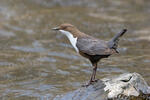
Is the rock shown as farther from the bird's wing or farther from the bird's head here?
the bird's head

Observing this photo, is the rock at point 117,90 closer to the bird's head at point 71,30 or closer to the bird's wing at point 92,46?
the bird's wing at point 92,46

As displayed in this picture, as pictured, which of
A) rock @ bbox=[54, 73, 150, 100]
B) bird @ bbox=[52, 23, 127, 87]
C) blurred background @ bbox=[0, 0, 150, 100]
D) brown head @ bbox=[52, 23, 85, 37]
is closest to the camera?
rock @ bbox=[54, 73, 150, 100]

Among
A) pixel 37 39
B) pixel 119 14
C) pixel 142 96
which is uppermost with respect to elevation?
pixel 119 14

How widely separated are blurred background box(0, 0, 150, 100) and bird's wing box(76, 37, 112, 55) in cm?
98

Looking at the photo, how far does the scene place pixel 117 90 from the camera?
5.05 metres

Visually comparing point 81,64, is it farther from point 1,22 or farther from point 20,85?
point 1,22

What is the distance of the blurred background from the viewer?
23.0 ft

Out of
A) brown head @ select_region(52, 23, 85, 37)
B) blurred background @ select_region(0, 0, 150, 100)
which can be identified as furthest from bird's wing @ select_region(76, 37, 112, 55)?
blurred background @ select_region(0, 0, 150, 100)

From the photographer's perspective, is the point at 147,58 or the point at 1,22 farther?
the point at 1,22

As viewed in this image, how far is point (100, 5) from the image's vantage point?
12688 millimetres

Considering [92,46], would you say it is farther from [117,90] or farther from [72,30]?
[117,90]

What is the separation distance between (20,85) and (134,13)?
629 centimetres

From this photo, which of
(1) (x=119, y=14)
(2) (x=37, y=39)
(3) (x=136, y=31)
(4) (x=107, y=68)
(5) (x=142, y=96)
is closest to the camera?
(5) (x=142, y=96)

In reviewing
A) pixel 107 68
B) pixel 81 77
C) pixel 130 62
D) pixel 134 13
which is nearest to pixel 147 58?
pixel 130 62
